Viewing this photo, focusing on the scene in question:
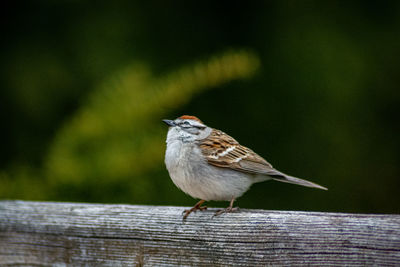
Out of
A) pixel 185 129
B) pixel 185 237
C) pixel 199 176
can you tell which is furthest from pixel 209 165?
pixel 185 237

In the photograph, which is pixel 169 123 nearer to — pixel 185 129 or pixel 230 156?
pixel 185 129

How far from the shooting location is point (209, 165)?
9.11 feet

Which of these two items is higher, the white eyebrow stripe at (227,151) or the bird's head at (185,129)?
the bird's head at (185,129)

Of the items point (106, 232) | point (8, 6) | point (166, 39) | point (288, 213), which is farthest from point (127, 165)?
point (8, 6)

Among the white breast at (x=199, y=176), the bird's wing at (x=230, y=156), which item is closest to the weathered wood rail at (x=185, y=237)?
the white breast at (x=199, y=176)

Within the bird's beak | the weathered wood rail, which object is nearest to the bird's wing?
the bird's beak

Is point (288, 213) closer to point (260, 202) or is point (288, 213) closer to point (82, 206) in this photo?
point (82, 206)

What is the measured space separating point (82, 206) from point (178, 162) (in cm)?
58

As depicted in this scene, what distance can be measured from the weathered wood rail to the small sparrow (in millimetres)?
379

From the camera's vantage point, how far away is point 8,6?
14.6 feet

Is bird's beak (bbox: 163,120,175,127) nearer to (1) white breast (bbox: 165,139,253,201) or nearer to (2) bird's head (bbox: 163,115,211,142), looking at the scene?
(2) bird's head (bbox: 163,115,211,142)

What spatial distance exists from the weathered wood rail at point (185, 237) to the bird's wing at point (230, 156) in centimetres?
59

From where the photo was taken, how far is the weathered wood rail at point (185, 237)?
159 cm

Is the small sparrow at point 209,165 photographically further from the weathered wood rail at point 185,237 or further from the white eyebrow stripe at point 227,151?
the weathered wood rail at point 185,237
